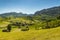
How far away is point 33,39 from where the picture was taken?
55.4 metres

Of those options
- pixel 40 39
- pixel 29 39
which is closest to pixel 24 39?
pixel 29 39

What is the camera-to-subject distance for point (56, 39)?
166 feet

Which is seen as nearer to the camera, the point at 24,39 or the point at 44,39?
the point at 44,39

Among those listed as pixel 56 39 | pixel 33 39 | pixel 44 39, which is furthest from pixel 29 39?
pixel 56 39

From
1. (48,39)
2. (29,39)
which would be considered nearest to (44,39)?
(48,39)

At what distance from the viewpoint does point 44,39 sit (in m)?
52.8

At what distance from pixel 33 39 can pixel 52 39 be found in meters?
8.06

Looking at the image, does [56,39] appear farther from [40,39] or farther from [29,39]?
[29,39]

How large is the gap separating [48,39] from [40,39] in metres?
3.35

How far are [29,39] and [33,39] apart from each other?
5.90 feet

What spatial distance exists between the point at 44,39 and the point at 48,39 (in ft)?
5.41

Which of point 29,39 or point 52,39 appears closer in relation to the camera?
point 52,39

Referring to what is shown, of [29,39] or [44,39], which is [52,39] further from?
[29,39]

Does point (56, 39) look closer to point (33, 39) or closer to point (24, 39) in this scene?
point (33, 39)
